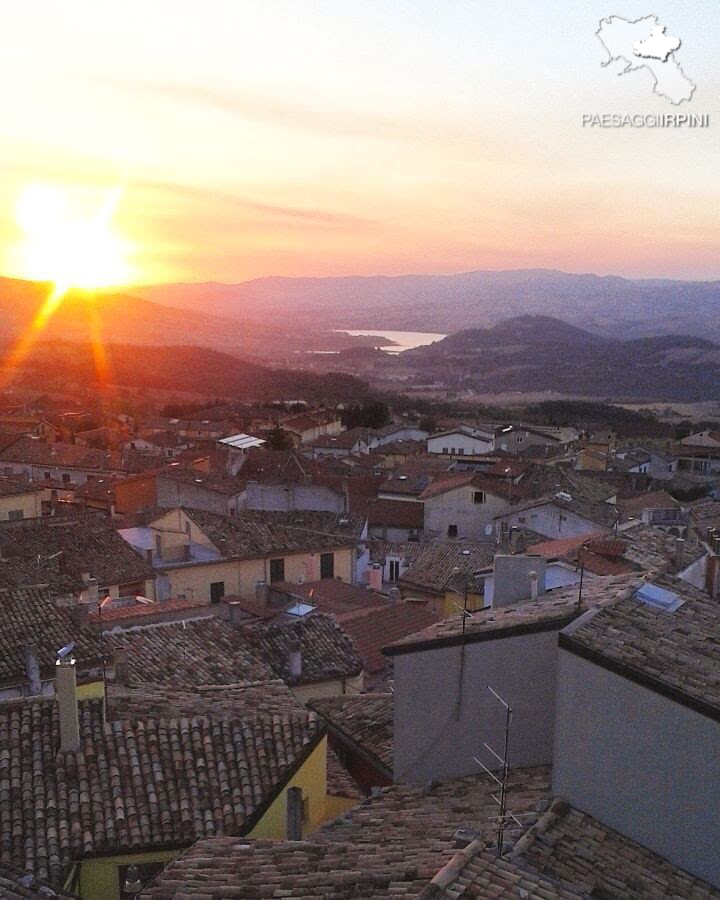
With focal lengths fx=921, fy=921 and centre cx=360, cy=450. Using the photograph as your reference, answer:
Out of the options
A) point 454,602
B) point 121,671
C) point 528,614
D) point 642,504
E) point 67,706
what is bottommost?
point 454,602

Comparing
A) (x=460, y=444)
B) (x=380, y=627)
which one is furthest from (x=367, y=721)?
(x=460, y=444)

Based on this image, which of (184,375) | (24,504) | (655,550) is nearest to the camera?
(655,550)

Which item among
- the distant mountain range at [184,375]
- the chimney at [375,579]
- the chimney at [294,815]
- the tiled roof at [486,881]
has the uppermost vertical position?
the tiled roof at [486,881]

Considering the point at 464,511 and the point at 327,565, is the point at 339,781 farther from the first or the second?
the point at 464,511

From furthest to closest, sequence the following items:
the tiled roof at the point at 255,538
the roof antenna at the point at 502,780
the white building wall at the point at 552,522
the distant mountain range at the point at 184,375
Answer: the distant mountain range at the point at 184,375, the white building wall at the point at 552,522, the tiled roof at the point at 255,538, the roof antenna at the point at 502,780

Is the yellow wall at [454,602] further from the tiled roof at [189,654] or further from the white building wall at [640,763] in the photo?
the white building wall at [640,763]

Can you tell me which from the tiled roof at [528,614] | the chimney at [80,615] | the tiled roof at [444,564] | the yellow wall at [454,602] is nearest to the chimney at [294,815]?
the tiled roof at [528,614]
